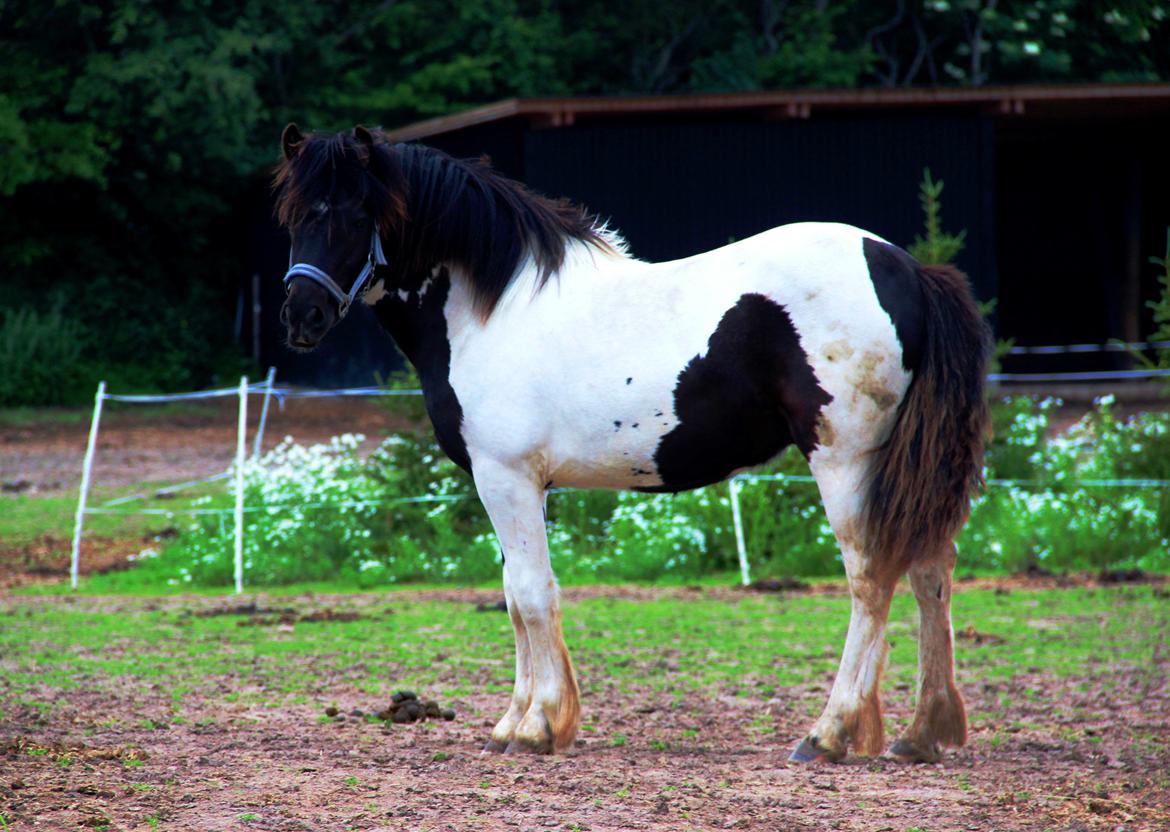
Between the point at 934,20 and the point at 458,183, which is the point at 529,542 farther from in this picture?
the point at 934,20

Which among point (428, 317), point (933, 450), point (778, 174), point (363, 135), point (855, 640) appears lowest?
point (855, 640)

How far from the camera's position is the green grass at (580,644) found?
21.3ft

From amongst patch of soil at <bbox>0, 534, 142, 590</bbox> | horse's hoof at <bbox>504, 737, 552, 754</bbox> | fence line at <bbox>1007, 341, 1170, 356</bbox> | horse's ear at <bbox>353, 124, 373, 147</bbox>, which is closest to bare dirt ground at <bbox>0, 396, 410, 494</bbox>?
patch of soil at <bbox>0, 534, 142, 590</bbox>

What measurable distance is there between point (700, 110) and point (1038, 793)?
1444 cm

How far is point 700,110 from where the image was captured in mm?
17812

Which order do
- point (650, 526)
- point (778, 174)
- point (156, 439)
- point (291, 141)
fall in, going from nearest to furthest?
1. point (291, 141)
2. point (650, 526)
3. point (156, 439)
4. point (778, 174)

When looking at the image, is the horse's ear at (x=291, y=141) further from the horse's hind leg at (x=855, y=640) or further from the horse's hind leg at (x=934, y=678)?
the horse's hind leg at (x=934, y=678)

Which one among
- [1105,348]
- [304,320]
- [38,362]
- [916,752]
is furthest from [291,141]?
[38,362]

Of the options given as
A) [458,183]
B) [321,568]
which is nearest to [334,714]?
[458,183]

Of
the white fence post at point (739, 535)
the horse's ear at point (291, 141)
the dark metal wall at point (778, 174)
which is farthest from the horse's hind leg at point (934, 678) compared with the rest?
the dark metal wall at point (778, 174)

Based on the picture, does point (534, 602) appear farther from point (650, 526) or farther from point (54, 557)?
point (54, 557)

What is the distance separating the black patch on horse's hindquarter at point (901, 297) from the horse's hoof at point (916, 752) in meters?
1.33

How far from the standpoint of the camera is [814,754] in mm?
4742

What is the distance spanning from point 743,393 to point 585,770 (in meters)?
1.41
